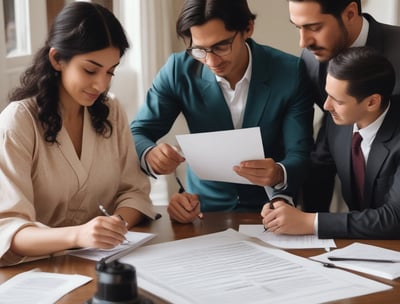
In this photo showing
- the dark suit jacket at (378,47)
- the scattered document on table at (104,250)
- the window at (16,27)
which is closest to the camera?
the scattered document on table at (104,250)

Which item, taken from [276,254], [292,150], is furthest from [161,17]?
[276,254]

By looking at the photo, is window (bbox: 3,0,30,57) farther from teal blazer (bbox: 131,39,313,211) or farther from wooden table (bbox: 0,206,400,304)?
wooden table (bbox: 0,206,400,304)

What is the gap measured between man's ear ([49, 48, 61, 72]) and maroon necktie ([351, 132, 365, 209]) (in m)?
0.91

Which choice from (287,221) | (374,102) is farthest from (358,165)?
(287,221)

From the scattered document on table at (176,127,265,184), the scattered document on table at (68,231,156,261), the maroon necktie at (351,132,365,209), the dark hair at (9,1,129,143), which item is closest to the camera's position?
the scattered document on table at (68,231,156,261)

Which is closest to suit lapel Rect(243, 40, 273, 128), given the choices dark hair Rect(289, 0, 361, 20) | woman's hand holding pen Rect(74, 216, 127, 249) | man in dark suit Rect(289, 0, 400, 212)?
man in dark suit Rect(289, 0, 400, 212)

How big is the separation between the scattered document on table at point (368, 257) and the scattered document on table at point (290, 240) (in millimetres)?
62

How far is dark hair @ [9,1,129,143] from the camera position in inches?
69.8

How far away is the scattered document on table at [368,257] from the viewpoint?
1.52 meters

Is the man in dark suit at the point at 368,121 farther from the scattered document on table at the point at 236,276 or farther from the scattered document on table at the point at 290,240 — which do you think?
the scattered document on table at the point at 236,276

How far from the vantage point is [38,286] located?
1442mm

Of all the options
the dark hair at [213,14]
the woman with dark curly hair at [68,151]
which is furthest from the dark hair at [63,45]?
the dark hair at [213,14]

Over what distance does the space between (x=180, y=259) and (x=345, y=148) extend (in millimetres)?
743

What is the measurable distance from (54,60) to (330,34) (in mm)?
908
